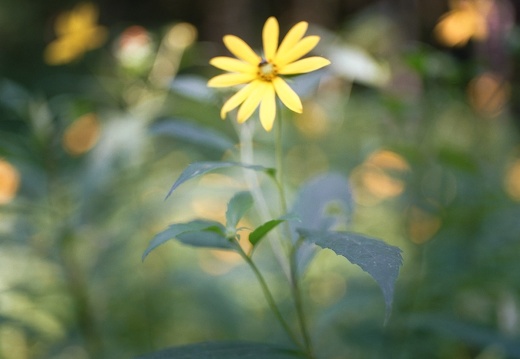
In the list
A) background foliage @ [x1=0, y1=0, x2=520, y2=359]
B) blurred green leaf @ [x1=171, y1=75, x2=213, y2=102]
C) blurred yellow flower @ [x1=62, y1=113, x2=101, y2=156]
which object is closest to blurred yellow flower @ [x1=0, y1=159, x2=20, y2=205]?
background foliage @ [x1=0, y1=0, x2=520, y2=359]

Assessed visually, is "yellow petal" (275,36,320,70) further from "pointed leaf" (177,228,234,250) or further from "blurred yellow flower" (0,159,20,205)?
"blurred yellow flower" (0,159,20,205)

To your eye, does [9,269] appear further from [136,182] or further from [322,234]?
[322,234]

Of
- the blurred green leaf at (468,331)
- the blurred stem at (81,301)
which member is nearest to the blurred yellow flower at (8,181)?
the blurred stem at (81,301)

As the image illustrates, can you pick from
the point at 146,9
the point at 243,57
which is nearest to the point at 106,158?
the point at 243,57

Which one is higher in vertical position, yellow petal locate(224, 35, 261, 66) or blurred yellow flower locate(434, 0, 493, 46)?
blurred yellow flower locate(434, 0, 493, 46)

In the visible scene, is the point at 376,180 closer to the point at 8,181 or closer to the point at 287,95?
the point at 8,181

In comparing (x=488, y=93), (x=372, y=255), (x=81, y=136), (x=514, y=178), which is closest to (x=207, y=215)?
(x=81, y=136)

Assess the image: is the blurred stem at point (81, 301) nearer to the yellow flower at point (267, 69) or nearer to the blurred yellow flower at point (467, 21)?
the yellow flower at point (267, 69)
